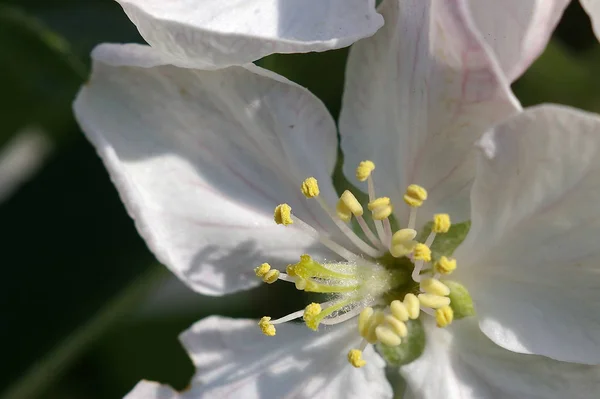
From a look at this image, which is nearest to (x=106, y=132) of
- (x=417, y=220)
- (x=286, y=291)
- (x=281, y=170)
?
(x=281, y=170)

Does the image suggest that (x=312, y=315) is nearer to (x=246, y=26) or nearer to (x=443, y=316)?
(x=443, y=316)

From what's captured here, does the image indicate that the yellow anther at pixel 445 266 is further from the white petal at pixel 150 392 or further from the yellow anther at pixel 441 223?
the white petal at pixel 150 392

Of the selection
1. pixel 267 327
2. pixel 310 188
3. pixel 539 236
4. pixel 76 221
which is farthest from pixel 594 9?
pixel 76 221

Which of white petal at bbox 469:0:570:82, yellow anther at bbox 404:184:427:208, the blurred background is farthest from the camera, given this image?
the blurred background

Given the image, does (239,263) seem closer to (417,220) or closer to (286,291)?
(417,220)

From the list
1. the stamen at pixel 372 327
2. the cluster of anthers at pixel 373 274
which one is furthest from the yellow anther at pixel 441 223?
the stamen at pixel 372 327

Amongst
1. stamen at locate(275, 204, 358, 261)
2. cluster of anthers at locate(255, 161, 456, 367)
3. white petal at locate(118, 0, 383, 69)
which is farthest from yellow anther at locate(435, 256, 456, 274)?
white petal at locate(118, 0, 383, 69)

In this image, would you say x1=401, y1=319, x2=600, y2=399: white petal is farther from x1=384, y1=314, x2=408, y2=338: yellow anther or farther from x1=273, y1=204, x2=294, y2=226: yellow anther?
x1=273, y1=204, x2=294, y2=226: yellow anther
